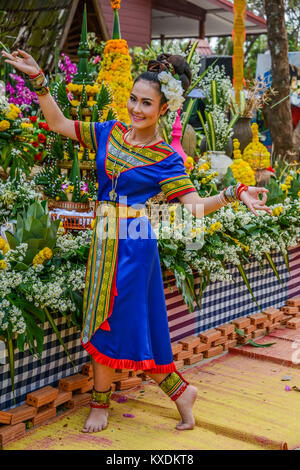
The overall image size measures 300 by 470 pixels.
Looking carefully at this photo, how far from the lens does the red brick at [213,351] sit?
431cm

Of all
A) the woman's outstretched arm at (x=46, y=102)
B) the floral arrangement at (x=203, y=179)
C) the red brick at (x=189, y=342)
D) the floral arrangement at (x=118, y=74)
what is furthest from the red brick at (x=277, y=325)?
the woman's outstretched arm at (x=46, y=102)

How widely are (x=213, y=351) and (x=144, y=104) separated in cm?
206

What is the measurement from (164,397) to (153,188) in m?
1.29

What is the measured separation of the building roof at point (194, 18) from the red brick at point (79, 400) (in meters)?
11.8

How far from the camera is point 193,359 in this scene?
13.6 ft

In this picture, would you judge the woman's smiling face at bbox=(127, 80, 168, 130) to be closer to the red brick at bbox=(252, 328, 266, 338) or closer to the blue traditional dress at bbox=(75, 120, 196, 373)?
the blue traditional dress at bbox=(75, 120, 196, 373)

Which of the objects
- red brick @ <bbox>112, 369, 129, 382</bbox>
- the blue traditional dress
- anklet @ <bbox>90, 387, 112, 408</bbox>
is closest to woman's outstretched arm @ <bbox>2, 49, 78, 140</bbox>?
the blue traditional dress

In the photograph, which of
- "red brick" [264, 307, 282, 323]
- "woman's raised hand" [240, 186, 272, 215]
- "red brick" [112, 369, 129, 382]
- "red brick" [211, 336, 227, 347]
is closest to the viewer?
"woman's raised hand" [240, 186, 272, 215]

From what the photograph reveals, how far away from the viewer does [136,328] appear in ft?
9.70

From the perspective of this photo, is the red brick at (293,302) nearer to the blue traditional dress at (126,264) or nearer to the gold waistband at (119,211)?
the blue traditional dress at (126,264)

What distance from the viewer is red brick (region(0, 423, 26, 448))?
9.07 feet

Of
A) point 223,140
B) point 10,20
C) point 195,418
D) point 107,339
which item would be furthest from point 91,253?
point 10,20

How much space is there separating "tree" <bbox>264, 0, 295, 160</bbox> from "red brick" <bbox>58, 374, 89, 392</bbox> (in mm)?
6876

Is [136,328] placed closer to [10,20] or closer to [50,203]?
[50,203]
